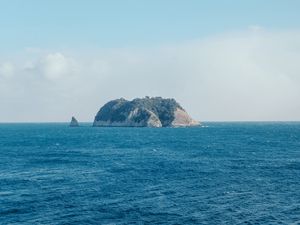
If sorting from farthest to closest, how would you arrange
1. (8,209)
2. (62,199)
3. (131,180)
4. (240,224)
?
(131,180) → (62,199) → (8,209) → (240,224)

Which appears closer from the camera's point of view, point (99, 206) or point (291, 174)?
point (99, 206)

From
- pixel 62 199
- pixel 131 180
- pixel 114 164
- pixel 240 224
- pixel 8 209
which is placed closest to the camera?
pixel 240 224

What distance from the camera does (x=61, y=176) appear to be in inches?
4168

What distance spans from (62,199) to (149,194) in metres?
18.6

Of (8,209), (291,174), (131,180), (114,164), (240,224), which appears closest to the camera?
(240,224)

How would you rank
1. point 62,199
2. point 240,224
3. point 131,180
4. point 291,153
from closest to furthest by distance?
point 240,224, point 62,199, point 131,180, point 291,153

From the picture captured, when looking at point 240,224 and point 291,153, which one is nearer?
point 240,224

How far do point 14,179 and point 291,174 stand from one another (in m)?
75.3

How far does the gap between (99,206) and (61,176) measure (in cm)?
3516

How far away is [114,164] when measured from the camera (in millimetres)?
129250

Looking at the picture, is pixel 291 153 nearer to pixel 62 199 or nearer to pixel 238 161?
pixel 238 161

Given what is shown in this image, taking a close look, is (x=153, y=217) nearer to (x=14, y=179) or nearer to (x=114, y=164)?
(x=14, y=179)

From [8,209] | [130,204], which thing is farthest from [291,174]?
[8,209]

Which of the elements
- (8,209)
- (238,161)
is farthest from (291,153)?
(8,209)
